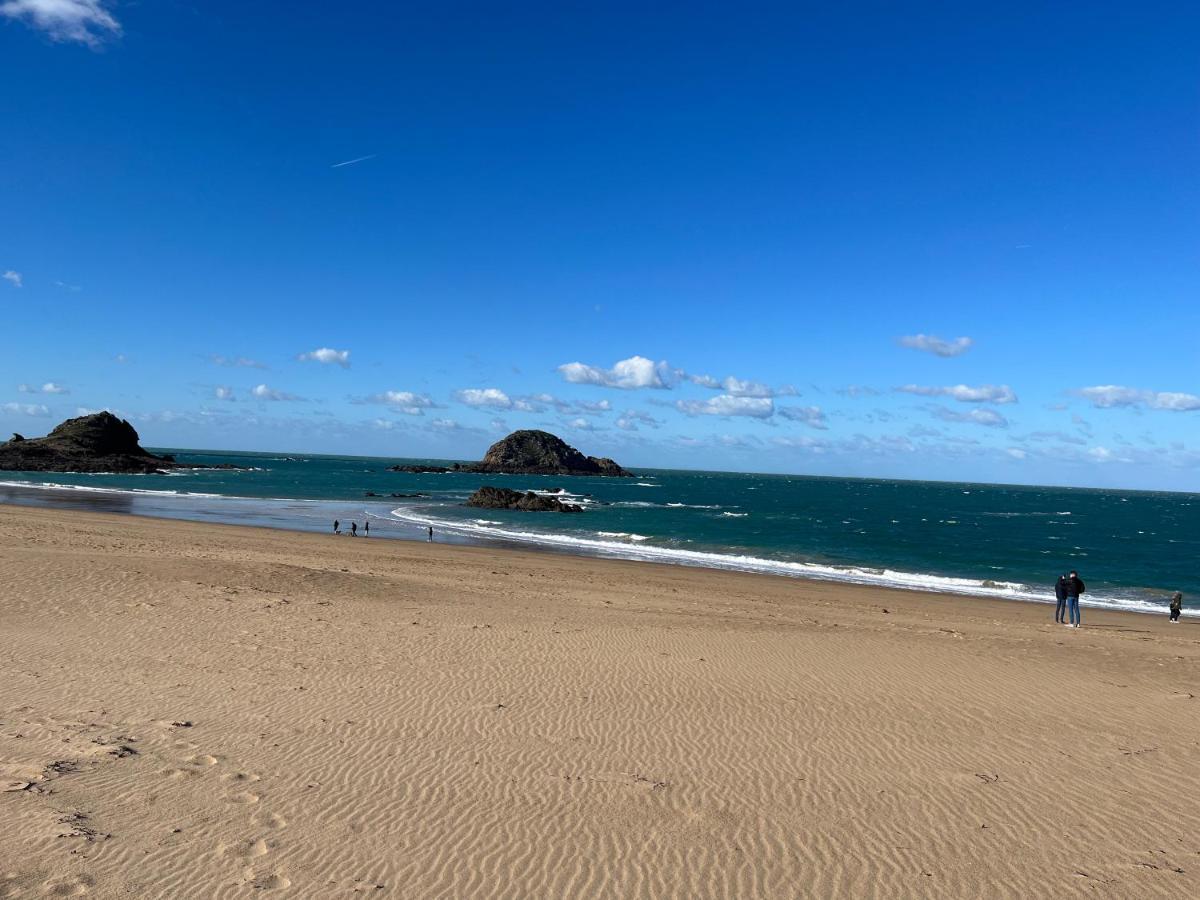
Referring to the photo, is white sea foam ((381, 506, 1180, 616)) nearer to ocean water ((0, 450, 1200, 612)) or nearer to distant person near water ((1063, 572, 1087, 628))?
ocean water ((0, 450, 1200, 612))

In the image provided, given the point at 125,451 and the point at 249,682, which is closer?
the point at 249,682

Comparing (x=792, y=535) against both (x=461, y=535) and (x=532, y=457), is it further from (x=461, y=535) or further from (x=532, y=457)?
(x=532, y=457)

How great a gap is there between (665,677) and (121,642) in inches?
353

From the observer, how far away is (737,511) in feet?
250

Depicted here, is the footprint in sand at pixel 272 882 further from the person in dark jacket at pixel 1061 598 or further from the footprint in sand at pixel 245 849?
the person in dark jacket at pixel 1061 598

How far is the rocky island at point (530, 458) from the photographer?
18462 centimetres

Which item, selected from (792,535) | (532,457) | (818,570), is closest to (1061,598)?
(818,570)

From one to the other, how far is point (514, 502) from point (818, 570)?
1581 inches

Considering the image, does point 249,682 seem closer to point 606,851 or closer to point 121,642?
point 121,642

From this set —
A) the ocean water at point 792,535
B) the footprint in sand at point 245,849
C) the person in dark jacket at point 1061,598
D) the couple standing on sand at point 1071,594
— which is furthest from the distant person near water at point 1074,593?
the footprint in sand at point 245,849

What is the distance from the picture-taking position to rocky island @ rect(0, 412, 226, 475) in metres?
102

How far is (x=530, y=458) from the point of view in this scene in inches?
7347

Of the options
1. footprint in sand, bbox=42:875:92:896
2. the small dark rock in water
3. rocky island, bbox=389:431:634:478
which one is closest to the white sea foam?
the small dark rock in water

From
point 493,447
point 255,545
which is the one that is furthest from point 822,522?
point 493,447
